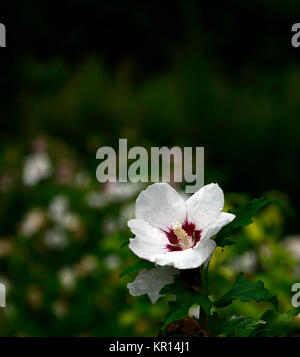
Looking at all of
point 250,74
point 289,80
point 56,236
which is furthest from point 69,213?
point 250,74

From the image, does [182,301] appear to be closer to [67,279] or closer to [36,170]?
[67,279]

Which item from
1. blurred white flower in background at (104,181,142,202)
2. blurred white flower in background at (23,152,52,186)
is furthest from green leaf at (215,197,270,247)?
blurred white flower in background at (23,152,52,186)

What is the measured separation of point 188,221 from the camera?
0.97m

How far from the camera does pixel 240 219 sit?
921mm

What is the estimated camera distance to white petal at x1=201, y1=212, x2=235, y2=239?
870 mm

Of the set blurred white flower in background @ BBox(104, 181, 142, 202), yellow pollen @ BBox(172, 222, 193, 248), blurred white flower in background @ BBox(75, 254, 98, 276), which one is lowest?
blurred white flower in background @ BBox(75, 254, 98, 276)

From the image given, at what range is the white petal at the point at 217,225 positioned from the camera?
2.85 feet

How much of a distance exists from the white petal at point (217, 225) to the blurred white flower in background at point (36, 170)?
11.6ft

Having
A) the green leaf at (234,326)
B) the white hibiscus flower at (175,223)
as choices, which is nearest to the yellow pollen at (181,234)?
the white hibiscus flower at (175,223)

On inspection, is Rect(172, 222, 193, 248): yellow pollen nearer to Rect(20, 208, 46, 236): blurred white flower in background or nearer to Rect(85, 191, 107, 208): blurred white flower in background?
Rect(20, 208, 46, 236): blurred white flower in background

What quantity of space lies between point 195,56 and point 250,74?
81 centimetres

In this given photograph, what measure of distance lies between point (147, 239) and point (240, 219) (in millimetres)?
133

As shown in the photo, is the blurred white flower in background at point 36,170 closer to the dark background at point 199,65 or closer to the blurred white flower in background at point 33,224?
the blurred white flower in background at point 33,224

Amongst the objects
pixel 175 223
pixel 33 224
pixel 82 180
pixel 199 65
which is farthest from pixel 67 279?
pixel 199 65
